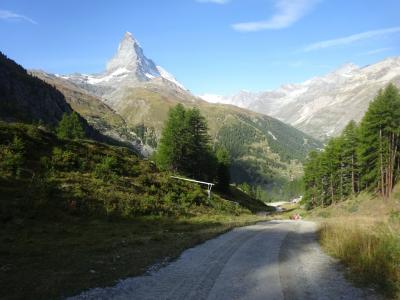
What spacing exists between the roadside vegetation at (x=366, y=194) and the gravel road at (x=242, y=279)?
0.94m

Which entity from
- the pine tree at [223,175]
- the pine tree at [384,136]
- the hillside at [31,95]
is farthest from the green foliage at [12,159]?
the hillside at [31,95]

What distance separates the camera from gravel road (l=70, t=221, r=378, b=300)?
930 cm

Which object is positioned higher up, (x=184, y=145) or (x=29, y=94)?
(x=29, y=94)

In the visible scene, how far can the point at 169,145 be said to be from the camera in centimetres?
7275

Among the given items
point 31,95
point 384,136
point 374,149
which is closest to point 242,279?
point 384,136

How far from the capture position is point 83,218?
2522 centimetres

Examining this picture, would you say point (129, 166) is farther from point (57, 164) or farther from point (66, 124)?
point (66, 124)

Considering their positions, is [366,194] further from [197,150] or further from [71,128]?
[71,128]

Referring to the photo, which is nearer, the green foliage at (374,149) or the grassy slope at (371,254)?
the grassy slope at (371,254)

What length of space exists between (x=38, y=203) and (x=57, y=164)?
374 inches

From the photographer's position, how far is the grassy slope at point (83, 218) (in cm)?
1127

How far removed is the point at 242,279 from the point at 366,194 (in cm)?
5842

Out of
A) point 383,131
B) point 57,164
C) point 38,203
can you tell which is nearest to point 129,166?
point 57,164

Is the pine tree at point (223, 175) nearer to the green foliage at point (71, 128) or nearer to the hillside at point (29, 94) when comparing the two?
the green foliage at point (71, 128)
